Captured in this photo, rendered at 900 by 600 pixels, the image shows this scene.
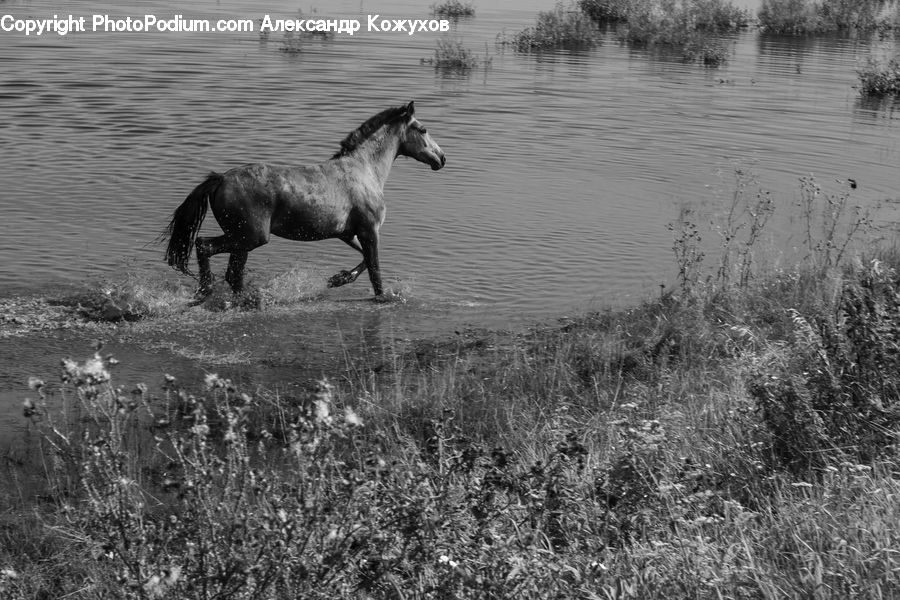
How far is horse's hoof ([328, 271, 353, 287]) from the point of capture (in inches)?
401

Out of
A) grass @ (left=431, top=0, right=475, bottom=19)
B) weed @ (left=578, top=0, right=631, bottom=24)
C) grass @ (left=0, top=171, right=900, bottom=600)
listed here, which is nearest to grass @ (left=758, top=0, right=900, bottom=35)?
weed @ (left=578, top=0, right=631, bottom=24)

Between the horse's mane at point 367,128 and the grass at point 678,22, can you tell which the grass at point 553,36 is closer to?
the grass at point 678,22

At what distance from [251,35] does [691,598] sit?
28271 millimetres

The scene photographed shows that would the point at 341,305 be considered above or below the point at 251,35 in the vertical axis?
below

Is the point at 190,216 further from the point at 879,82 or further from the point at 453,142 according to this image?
the point at 879,82

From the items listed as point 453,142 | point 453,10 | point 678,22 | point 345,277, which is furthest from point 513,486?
point 453,10

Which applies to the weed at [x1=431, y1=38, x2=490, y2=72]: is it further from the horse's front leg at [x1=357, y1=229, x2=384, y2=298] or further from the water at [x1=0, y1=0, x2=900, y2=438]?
the horse's front leg at [x1=357, y1=229, x2=384, y2=298]

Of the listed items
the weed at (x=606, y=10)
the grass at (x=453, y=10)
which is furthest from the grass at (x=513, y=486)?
the weed at (x=606, y=10)

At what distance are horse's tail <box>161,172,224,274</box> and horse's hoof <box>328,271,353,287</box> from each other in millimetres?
1278

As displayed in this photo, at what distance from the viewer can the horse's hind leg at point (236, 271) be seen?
32.2ft

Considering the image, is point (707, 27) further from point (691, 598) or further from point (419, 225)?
point (691, 598)

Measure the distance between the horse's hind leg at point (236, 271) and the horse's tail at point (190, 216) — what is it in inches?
15.0

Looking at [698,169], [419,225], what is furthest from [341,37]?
[419,225]

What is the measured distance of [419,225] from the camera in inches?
508
